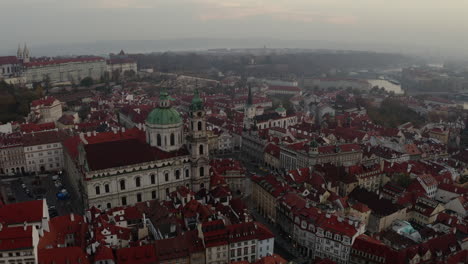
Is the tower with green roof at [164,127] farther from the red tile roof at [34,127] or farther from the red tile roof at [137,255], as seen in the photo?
the red tile roof at [34,127]

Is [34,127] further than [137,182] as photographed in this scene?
Yes

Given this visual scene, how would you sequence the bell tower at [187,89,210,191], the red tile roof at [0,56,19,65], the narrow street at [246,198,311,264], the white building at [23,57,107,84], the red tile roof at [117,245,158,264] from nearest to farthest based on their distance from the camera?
1. the red tile roof at [117,245,158,264]
2. the narrow street at [246,198,311,264]
3. the bell tower at [187,89,210,191]
4. the red tile roof at [0,56,19,65]
5. the white building at [23,57,107,84]

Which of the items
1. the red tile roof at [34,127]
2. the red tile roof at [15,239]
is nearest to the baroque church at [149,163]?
the red tile roof at [15,239]

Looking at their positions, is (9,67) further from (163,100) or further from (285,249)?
(285,249)

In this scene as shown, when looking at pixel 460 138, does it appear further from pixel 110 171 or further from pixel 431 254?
pixel 110 171

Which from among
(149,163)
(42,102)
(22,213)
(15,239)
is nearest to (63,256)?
(15,239)

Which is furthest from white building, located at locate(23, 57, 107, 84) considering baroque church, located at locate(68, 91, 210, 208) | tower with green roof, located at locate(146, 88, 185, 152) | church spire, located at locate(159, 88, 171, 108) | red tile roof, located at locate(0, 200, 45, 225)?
red tile roof, located at locate(0, 200, 45, 225)

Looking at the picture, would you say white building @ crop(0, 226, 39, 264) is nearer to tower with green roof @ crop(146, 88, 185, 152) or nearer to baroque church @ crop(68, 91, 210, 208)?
baroque church @ crop(68, 91, 210, 208)

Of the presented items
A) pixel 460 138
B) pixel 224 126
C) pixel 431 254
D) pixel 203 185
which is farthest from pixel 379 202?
pixel 460 138
